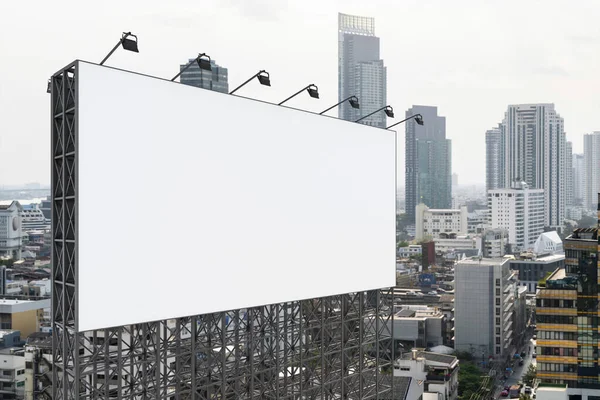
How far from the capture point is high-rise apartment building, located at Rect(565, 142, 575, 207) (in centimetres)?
5981

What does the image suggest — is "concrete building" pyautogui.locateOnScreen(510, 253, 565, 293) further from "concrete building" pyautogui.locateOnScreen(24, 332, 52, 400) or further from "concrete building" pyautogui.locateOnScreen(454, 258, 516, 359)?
"concrete building" pyautogui.locateOnScreen(24, 332, 52, 400)

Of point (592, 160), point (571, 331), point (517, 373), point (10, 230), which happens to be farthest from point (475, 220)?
point (571, 331)

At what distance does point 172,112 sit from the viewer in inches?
270

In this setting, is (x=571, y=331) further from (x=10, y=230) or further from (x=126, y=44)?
(x=10, y=230)

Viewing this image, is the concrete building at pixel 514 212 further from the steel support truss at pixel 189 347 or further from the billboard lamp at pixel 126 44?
the billboard lamp at pixel 126 44

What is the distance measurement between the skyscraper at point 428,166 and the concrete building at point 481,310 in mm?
48114

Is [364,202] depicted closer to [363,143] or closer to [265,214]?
[363,143]

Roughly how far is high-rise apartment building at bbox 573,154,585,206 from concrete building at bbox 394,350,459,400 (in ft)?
174

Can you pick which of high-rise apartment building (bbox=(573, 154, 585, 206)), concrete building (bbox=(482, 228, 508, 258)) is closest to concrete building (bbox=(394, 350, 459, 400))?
concrete building (bbox=(482, 228, 508, 258))

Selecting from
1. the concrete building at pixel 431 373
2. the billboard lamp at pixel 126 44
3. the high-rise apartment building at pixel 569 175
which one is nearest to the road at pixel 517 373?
the concrete building at pixel 431 373

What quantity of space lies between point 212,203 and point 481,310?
19449 mm

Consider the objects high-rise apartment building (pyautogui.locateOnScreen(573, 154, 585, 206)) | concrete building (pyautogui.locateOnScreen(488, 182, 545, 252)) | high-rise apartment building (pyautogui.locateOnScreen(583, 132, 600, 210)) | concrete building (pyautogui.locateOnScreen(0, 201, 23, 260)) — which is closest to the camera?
concrete building (pyautogui.locateOnScreen(0, 201, 23, 260))

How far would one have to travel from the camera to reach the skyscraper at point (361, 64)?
74.2 metres

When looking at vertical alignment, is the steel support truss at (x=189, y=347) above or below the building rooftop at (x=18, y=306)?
above
